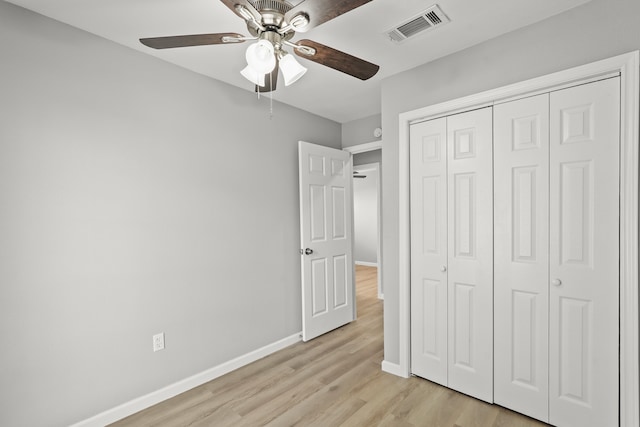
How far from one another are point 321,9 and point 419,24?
97cm

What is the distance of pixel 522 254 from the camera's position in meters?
2.02

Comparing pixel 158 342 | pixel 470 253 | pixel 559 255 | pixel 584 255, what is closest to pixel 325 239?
pixel 470 253

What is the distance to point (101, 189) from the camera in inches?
79.8

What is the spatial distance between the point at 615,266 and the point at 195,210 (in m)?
2.81

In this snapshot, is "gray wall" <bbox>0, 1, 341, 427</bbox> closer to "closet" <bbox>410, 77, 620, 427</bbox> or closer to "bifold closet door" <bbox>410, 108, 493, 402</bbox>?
"bifold closet door" <bbox>410, 108, 493, 402</bbox>

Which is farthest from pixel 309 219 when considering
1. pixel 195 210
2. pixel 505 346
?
pixel 505 346

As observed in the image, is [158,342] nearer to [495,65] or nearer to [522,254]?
[522,254]

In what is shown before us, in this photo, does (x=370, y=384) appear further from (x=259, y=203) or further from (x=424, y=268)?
(x=259, y=203)

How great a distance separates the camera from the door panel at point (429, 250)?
2.36m

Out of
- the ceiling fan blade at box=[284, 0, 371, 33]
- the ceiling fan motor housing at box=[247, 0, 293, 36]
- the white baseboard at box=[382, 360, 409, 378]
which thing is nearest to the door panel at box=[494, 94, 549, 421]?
the white baseboard at box=[382, 360, 409, 378]

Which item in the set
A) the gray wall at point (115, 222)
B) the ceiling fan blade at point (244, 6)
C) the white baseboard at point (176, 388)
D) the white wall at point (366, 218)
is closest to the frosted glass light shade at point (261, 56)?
the ceiling fan blade at point (244, 6)

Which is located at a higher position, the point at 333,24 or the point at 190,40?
the point at 333,24

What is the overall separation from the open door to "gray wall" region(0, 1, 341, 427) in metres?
0.44

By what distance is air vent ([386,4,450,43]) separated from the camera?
1.79 m
